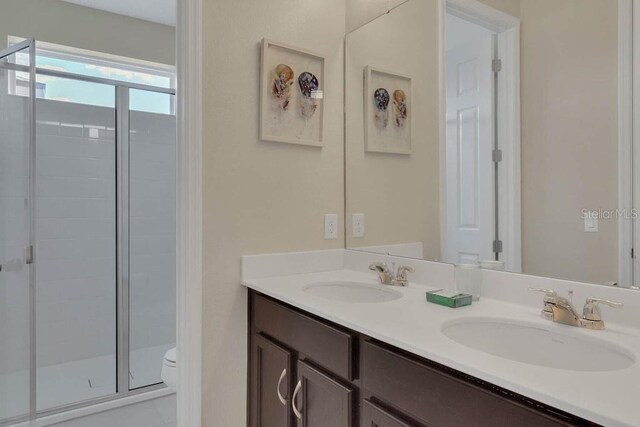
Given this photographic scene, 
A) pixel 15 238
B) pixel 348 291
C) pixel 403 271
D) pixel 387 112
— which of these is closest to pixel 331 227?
pixel 348 291

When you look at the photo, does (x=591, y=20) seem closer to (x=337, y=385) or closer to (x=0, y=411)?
(x=337, y=385)

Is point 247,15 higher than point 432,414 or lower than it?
higher

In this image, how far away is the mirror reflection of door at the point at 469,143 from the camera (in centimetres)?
140

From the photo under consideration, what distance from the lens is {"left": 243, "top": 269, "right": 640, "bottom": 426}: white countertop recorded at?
0.62m

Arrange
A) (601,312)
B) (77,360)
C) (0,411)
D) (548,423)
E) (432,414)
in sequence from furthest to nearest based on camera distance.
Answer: (77,360)
(0,411)
(601,312)
(432,414)
(548,423)

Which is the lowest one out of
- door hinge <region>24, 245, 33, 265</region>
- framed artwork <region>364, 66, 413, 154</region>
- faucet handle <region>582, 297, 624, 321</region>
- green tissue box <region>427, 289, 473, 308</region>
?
green tissue box <region>427, 289, 473, 308</region>

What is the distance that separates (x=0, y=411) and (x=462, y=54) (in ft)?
8.69

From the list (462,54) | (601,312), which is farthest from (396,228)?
(601,312)

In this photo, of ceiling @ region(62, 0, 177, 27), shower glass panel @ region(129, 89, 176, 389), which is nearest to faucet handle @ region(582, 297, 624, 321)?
shower glass panel @ region(129, 89, 176, 389)

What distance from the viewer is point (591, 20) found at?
114cm

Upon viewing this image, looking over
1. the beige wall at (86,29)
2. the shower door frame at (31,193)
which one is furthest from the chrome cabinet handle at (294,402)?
the beige wall at (86,29)

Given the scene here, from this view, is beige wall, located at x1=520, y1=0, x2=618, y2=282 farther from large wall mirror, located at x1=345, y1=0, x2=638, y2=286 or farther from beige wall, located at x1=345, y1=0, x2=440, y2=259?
beige wall, located at x1=345, y1=0, x2=440, y2=259

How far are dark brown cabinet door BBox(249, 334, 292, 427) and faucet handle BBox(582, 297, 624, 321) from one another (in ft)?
2.94
